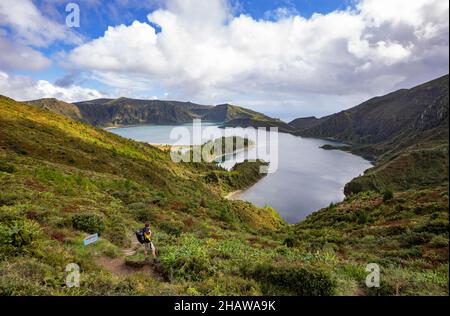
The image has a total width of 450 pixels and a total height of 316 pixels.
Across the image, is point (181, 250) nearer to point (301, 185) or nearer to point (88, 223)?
point (88, 223)

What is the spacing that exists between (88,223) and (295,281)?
1079 cm

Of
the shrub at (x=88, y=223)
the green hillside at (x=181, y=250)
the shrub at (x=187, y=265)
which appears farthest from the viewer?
the shrub at (x=88, y=223)

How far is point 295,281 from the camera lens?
7.35 metres

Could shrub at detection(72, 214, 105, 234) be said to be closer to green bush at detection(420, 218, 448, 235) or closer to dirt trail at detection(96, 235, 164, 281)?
dirt trail at detection(96, 235, 164, 281)

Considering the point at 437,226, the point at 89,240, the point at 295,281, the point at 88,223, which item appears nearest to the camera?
the point at 295,281

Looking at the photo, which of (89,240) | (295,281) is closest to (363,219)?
(295,281)

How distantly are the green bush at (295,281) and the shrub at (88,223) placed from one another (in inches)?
358

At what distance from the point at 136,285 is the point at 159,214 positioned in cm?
1356

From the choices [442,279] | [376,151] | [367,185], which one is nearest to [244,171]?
[367,185]

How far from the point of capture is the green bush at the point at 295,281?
22.7 feet

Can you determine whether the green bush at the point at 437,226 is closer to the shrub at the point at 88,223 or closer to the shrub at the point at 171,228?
the shrub at the point at 171,228

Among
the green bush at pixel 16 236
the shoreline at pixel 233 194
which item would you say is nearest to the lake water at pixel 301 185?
the shoreline at pixel 233 194

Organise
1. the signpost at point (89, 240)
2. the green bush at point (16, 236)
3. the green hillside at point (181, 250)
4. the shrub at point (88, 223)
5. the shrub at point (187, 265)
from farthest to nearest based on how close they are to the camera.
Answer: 1. the shrub at point (88, 223)
2. the signpost at point (89, 240)
3. the green bush at point (16, 236)
4. the shrub at point (187, 265)
5. the green hillside at point (181, 250)

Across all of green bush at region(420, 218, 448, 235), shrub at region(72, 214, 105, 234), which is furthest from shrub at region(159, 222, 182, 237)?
Answer: green bush at region(420, 218, 448, 235)
